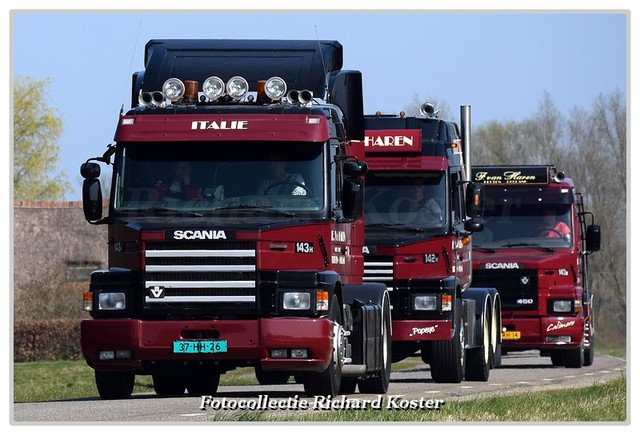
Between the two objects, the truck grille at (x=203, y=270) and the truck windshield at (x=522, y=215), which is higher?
the truck windshield at (x=522, y=215)

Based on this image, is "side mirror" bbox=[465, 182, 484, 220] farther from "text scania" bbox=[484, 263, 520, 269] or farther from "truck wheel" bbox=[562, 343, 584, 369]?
"truck wheel" bbox=[562, 343, 584, 369]

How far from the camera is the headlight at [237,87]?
18219 millimetres

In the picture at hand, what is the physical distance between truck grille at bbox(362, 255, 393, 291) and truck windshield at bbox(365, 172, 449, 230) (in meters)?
0.47

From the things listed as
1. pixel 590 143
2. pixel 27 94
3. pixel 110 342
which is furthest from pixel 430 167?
pixel 27 94

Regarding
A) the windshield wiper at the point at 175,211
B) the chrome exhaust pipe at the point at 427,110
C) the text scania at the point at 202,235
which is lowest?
the text scania at the point at 202,235

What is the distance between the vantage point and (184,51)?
776 inches

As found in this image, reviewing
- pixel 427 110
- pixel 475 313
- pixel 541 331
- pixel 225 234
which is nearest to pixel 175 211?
pixel 225 234

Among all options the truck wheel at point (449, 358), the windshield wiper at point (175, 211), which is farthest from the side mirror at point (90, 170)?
the truck wheel at point (449, 358)

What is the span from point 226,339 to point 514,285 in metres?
12.9

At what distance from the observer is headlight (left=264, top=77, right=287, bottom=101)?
18188 millimetres

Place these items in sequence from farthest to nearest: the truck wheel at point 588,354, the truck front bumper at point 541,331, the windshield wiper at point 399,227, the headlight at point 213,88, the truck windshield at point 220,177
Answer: the truck wheel at point 588,354, the truck front bumper at point 541,331, the windshield wiper at point 399,227, the headlight at point 213,88, the truck windshield at point 220,177

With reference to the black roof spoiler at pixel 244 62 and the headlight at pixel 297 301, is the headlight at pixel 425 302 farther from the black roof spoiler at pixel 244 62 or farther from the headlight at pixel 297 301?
the headlight at pixel 297 301

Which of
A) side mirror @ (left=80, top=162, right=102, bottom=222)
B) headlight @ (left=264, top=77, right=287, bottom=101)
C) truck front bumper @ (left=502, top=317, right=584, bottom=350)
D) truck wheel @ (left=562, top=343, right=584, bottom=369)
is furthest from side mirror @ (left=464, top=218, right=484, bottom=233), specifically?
truck wheel @ (left=562, top=343, right=584, bottom=369)

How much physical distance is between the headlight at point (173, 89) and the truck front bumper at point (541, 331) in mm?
12785
